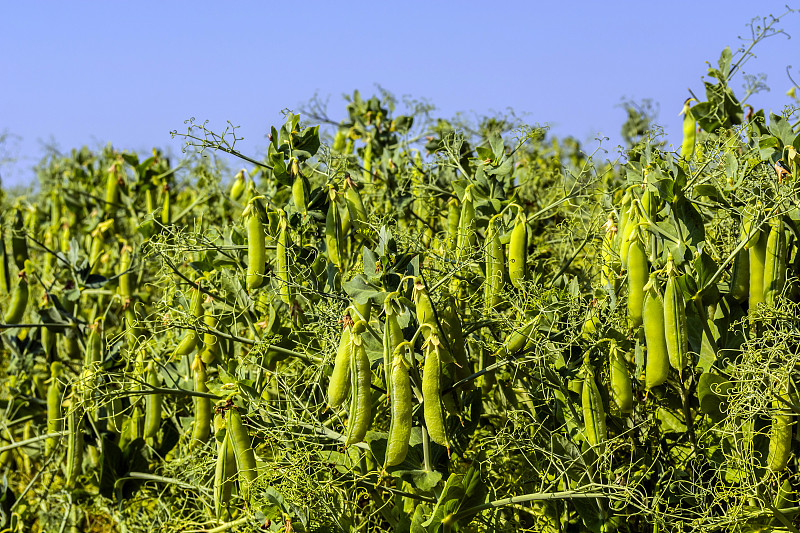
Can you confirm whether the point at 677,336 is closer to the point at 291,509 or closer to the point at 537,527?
the point at 537,527

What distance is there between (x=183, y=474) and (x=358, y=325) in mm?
1350

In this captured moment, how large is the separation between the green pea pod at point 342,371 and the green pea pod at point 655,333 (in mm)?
699

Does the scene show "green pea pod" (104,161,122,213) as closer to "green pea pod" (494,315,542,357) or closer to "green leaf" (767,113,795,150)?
"green pea pod" (494,315,542,357)

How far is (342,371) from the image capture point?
1609mm

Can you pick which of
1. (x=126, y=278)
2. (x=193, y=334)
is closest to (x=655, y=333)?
(x=193, y=334)

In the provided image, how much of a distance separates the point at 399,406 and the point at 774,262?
98cm

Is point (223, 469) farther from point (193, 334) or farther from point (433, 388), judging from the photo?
point (433, 388)

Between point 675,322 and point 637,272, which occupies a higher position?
point 637,272

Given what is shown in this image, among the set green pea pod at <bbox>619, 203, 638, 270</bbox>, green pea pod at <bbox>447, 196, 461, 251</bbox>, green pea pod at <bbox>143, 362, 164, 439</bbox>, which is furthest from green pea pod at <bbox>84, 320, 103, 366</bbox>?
green pea pod at <bbox>619, 203, 638, 270</bbox>

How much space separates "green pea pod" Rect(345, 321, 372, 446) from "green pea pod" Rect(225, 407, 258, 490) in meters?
0.37

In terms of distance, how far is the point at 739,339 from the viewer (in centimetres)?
198

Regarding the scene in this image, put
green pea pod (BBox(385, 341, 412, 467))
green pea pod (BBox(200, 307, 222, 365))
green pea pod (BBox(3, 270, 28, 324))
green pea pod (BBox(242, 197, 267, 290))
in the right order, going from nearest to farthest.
Result: green pea pod (BBox(385, 341, 412, 467)) < green pea pod (BBox(242, 197, 267, 290)) < green pea pod (BBox(200, 307, 222, 365)) < green pea pod (BBox(3, 270, 28, 324))

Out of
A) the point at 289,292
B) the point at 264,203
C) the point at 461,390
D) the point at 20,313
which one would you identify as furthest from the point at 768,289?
the point at 20,313

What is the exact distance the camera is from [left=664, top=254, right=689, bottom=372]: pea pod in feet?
5.85
